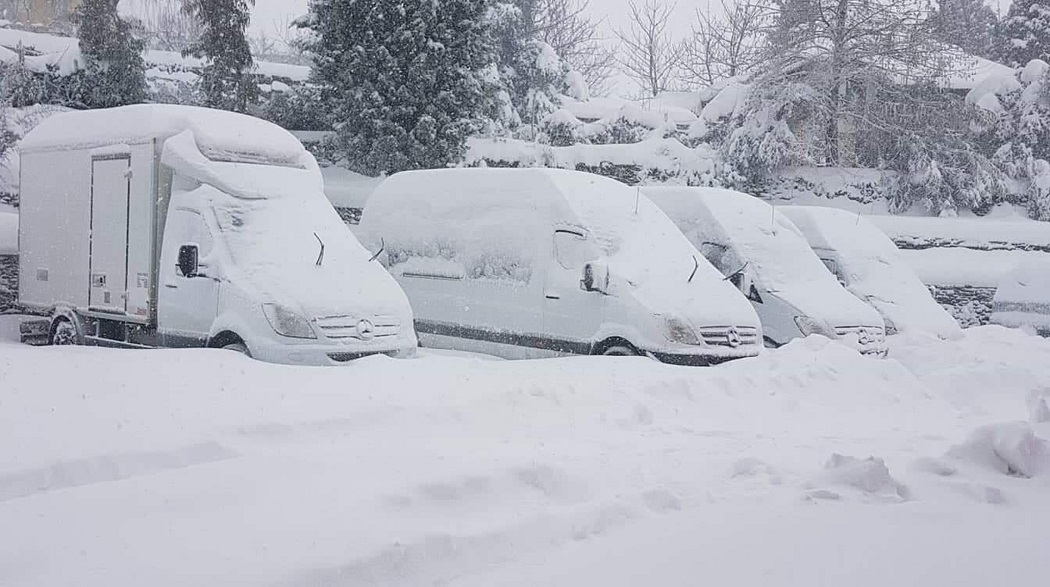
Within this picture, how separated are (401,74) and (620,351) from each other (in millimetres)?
14033

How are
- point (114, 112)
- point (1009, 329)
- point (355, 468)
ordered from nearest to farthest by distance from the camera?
point (355, 468), point (114, 112), point (1009, 329)

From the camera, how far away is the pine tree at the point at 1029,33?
3456cm

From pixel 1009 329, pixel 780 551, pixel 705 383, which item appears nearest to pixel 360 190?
pixel 1009 329

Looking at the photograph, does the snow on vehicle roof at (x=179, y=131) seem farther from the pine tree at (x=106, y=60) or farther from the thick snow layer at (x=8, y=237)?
the pine tree at (x=106, y=60)

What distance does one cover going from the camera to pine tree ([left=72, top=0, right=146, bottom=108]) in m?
23.2

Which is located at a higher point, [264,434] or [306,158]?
[306,158]

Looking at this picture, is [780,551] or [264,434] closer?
[780,551]

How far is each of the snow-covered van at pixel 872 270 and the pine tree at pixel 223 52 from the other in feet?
47.2

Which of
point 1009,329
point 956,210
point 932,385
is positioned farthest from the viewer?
point 956,210

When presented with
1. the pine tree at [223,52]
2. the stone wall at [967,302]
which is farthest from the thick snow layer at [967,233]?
the pine tree at [223,52]

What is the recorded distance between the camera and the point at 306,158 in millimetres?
11438

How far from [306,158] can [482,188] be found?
6.55 ft

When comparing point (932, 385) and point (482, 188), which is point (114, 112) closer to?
point (482, 188)

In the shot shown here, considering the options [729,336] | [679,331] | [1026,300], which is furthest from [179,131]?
[1026,300]
